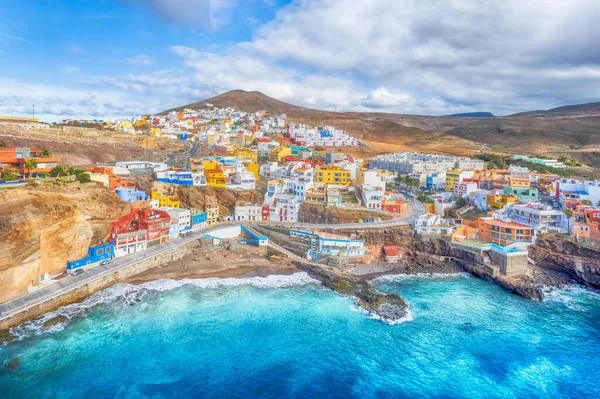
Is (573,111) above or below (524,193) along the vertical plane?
above

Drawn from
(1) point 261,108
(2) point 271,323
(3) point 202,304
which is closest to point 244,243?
(3) point 202,304

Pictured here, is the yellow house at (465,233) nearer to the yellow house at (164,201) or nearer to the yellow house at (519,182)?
the yellow house at (519,182)

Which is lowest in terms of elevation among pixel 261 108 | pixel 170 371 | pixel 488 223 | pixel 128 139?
pixel 170 371

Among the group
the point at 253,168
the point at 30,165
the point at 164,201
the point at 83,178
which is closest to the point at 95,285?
the point at 83,178

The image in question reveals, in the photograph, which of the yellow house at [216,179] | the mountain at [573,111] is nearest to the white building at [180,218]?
the yellow house at [216,179]

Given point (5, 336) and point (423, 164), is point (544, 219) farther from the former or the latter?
point (5, 336)

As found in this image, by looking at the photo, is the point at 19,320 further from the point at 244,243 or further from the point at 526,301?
the point at 526,301
